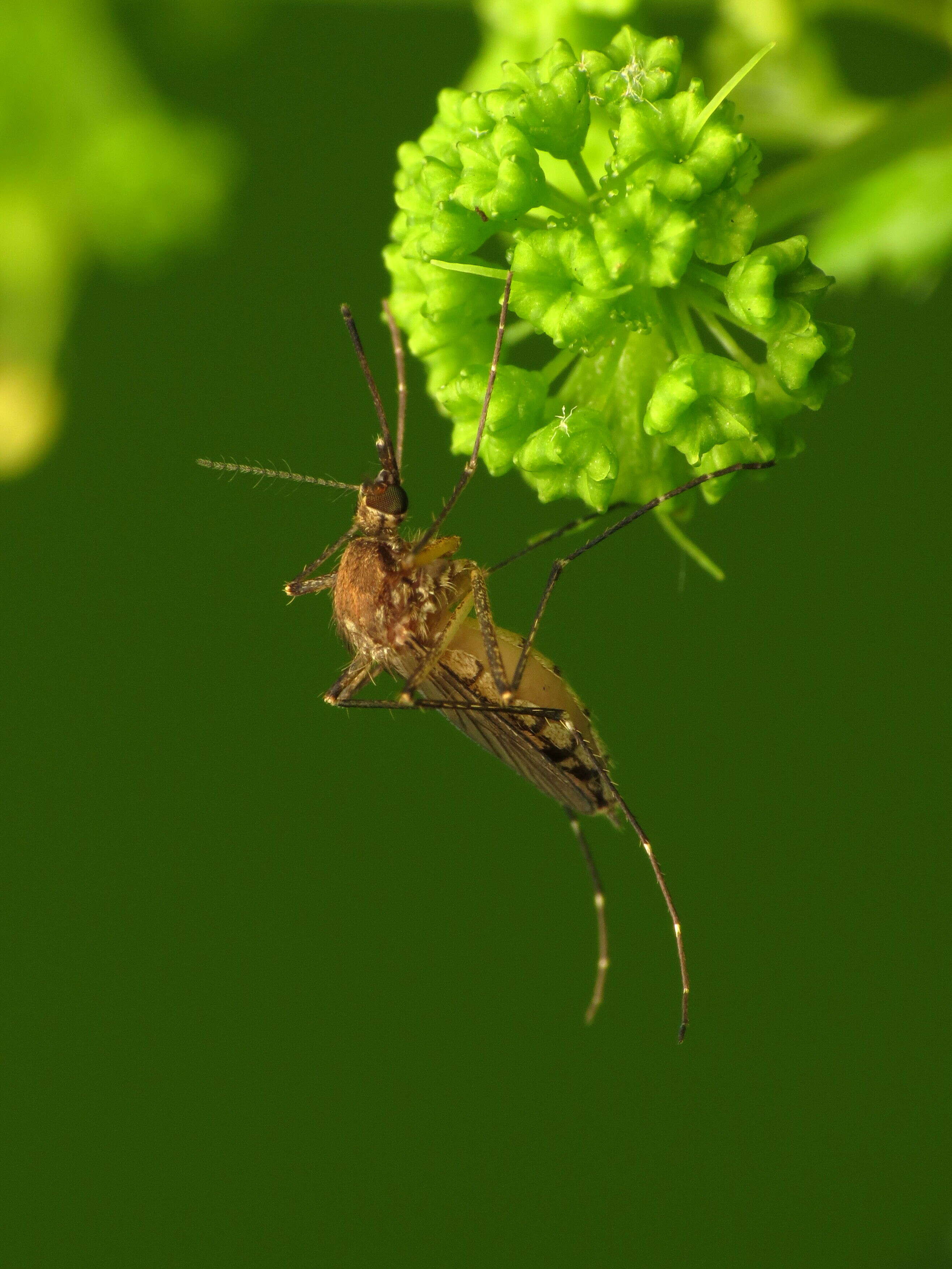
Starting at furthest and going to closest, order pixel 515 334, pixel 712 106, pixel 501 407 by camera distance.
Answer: pixel 515 334, pixel 501 407, pixel 712 106

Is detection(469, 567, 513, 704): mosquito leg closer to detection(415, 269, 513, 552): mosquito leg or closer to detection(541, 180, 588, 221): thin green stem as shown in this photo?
A: detection(415, 269, 513, 552): mosquito leg

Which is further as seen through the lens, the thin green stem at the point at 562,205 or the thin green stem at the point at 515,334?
the thin green stem at the point at 515,334

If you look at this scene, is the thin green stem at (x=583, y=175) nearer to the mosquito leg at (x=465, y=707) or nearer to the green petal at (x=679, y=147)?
the green petal at (x=679, y=147)

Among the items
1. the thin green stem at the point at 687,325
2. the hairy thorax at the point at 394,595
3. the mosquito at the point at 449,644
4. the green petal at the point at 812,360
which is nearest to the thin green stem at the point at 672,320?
the thin green stem at the point at 687,325

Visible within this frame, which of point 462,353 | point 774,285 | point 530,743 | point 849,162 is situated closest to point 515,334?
point 462,353

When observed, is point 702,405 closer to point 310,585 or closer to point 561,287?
point 561,287

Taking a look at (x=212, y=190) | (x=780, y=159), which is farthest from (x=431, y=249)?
(x=212, y=190)
